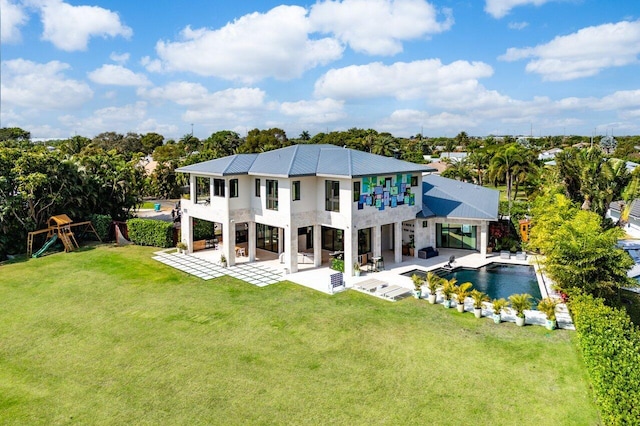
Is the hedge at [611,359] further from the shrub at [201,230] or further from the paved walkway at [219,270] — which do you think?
the shrub at [201,230]

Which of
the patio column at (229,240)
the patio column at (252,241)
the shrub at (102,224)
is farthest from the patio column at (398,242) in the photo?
the shrub at (102,224)

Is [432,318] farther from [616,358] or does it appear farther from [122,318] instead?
[122,318]

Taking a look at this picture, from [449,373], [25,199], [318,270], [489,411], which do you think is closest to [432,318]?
[449,373]

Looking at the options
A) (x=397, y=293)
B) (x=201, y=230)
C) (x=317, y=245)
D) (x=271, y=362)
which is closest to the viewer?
(x=271, y=362)

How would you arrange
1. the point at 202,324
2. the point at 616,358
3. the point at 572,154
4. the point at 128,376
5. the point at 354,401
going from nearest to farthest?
the point at 616,358, the point at 354,401, the point at 128,376, the point at 202,324, the point at 572,154

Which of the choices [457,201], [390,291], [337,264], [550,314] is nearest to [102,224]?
[337,264]

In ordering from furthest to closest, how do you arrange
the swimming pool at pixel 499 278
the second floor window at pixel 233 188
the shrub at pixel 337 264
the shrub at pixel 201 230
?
the shrub at pixel 201 230, the second floor window at pixel 233 188, the shrub at pixel 337 264, the swimming pool at pixel 499 278

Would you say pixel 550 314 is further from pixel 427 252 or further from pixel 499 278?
pixel 427 252
